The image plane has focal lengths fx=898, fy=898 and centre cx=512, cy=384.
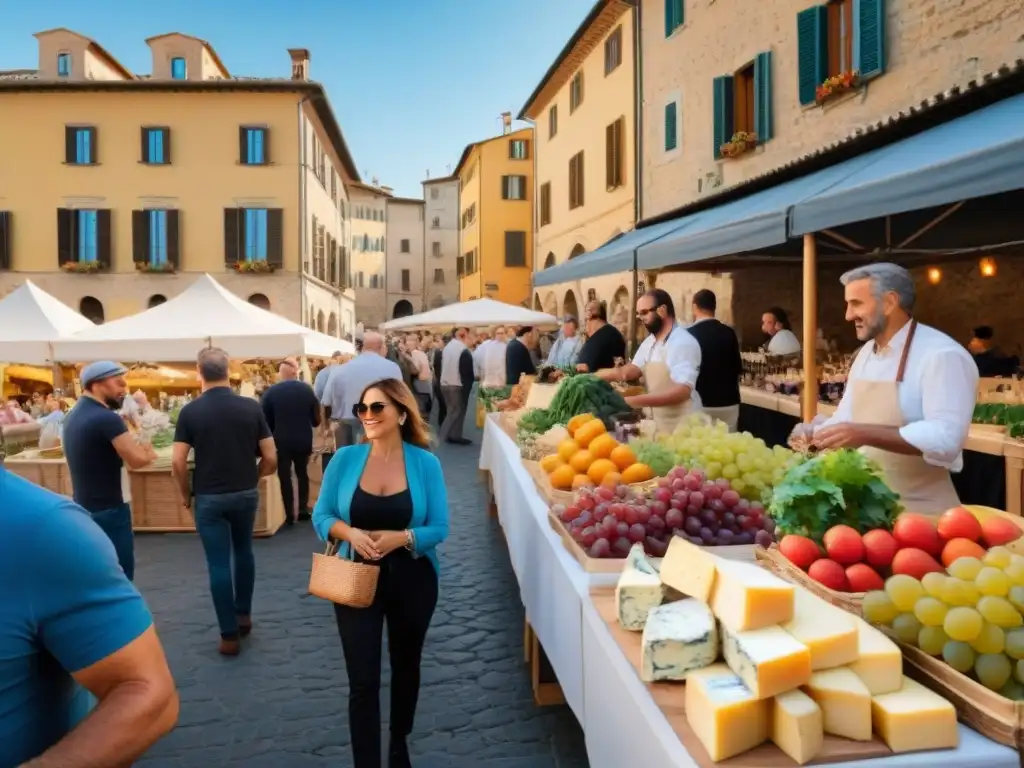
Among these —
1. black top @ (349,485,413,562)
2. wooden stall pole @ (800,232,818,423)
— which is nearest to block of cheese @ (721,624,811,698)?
black top @ (349,485,413,562)

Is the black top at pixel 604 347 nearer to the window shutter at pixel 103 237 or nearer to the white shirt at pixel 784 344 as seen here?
the white shirt at pixel 784 344

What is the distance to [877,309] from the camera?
126 inches

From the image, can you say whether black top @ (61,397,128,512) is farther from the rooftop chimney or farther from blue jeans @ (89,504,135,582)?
the rooftop chimney

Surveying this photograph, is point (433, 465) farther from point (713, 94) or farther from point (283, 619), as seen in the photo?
point (713, 94)

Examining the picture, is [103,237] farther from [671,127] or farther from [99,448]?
[99,448]

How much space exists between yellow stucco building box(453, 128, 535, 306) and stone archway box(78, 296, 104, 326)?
1674 centimetres

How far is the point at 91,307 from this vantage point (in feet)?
92.8

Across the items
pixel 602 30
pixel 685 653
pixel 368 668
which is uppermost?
pixel 602 30

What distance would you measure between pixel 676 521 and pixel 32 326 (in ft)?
32.8

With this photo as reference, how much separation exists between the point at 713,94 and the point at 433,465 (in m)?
12.5

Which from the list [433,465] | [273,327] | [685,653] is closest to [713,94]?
[273,327]

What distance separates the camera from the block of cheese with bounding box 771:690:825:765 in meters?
1.66

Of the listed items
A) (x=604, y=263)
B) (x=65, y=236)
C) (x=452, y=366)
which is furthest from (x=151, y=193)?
(x=604, y=263)

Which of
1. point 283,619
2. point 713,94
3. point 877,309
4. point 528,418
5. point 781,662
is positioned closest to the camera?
point 781,662
